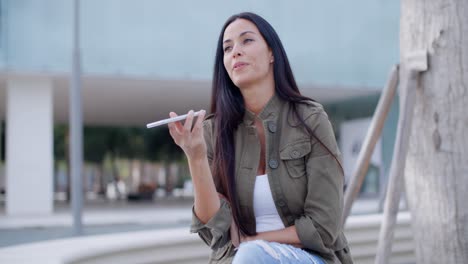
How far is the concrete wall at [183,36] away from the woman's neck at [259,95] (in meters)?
16.1

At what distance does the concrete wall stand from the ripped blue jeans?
16.5 m

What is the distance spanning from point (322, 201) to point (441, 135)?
185 cm

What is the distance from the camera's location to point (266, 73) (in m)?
2.42

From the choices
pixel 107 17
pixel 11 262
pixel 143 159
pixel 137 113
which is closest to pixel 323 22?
pixel 107 17

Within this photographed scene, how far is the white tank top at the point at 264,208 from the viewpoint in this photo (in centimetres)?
231

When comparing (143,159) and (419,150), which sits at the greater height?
(419,150)

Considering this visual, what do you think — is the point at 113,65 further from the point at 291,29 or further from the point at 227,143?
the point at 227,143

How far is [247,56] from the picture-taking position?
2.38 meters

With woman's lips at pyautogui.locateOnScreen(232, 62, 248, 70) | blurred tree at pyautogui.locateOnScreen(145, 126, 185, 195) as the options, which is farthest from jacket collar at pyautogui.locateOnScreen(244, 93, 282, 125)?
blurred tree at pyautogui.locateOnScreen(145, 126, 185, 195)

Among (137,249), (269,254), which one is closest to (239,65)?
(269,254)

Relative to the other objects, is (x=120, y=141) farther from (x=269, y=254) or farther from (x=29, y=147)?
(x=269, y=254)

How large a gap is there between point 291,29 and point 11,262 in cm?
1815

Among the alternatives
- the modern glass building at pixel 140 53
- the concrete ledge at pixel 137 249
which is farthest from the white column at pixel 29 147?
the concrete ledge at pixel 137 249

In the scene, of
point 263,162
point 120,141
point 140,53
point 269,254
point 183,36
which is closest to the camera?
point 269,254
